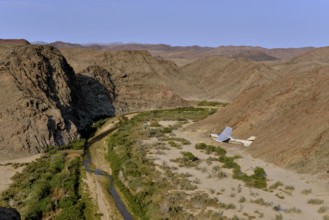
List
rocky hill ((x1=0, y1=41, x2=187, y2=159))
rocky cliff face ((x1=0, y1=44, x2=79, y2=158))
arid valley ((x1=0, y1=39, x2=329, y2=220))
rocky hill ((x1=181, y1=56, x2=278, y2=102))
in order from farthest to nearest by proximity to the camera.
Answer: rocky hill ((x1=181, y1=56, x2=278, y2=102)), rocky hill ((x1=0, y1=41, x2=187, y2=159)), rocky cliff face ((x1=0, y1=44, x2=79, y2=158)), arid valley ((x1=0, y1=39, x2=329, y2=220))

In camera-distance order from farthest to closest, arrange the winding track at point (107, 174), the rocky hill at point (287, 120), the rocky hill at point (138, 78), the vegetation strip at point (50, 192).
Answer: the rocky hill at point (138, 78) → the rocky hill at point (287, 120) → the winding track at point (107, 174) → the vegetation strip at point (50, 192)

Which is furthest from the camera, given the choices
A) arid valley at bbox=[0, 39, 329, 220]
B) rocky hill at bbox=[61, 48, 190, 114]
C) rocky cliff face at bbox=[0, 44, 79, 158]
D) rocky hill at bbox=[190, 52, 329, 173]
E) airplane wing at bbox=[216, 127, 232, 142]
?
rocky hill at bbox=[61, 48, 190, 114]

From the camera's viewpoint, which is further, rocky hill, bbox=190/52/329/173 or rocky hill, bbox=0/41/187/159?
rocky hill, bbox=0/41/187/159

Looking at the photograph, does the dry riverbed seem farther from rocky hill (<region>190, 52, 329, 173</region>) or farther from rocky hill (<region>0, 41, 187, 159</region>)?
rocky hill (<region>0, 41, 187, 159</region>)

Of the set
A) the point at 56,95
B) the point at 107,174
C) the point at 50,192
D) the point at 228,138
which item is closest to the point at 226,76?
the point at 56,95

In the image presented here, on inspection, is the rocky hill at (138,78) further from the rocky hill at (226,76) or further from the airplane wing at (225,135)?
the airplane wing at (225,135)

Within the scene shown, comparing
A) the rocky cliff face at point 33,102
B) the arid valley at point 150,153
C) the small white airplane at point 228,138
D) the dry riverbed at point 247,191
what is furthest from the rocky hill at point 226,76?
the dry riverbed at point 247,191

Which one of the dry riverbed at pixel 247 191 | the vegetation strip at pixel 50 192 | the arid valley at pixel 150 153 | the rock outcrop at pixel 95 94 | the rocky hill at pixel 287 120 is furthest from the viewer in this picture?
the rock outcrop at pixel 95 94

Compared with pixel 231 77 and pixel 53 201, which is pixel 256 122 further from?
pixel 231 77

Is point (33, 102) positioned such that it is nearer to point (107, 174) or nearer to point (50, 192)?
point (107, 174)

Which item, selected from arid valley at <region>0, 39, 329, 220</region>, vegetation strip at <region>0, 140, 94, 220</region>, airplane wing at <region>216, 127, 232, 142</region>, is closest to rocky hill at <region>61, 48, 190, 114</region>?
arid valley at <region>0, 39, 329, 220</region>
